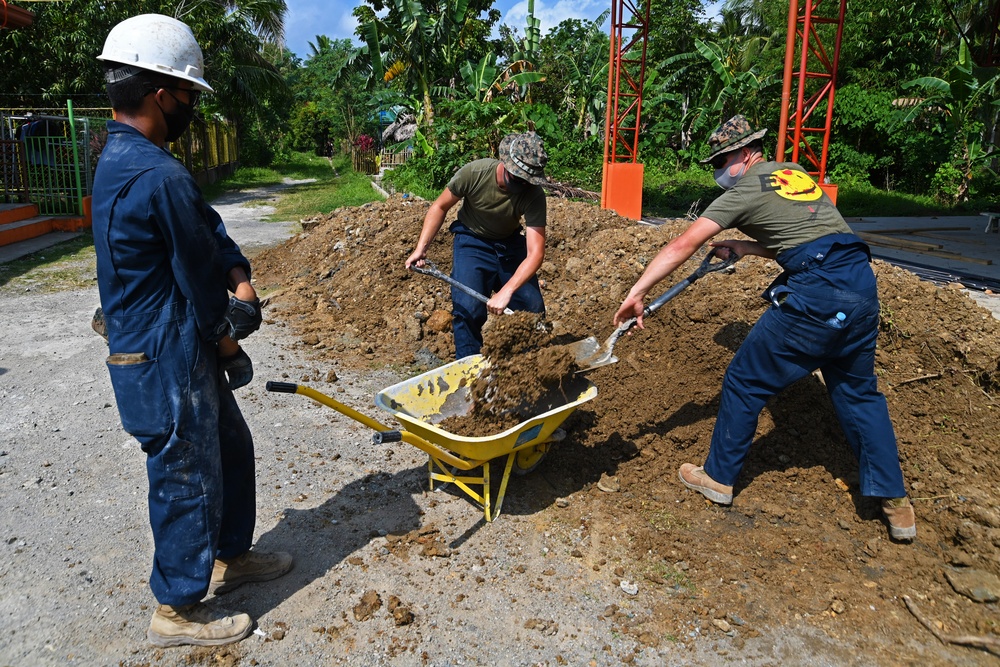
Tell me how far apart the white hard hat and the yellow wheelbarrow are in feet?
3.90

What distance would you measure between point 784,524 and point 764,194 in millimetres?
1588

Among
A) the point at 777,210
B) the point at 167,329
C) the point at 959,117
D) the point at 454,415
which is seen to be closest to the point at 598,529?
the point at 454,415

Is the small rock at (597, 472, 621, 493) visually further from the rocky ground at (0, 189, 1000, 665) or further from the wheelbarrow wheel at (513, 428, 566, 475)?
the wheelbarrow wheel at (513, 428, 566, 475)

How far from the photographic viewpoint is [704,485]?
3.52 metres

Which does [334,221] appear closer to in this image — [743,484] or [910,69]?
[743,484]

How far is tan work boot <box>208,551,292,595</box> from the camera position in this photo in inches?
114

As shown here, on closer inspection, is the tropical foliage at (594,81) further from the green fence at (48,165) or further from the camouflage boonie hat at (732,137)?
the camouflage boonie hat at (732,137)

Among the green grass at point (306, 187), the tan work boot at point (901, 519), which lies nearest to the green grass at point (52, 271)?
the green grass at point (306, 187)

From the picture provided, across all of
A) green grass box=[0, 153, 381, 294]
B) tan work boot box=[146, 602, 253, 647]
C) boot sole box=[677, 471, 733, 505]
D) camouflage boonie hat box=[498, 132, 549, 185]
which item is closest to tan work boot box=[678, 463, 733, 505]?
boot sole box=[677, 471, 733, 505]

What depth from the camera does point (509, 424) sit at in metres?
3.56

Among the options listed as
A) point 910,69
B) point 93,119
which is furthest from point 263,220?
point 910,69

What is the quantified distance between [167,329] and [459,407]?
5.65 ft

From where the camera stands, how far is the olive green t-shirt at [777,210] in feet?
10.4

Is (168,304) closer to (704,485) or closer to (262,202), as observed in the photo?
(704,485)
